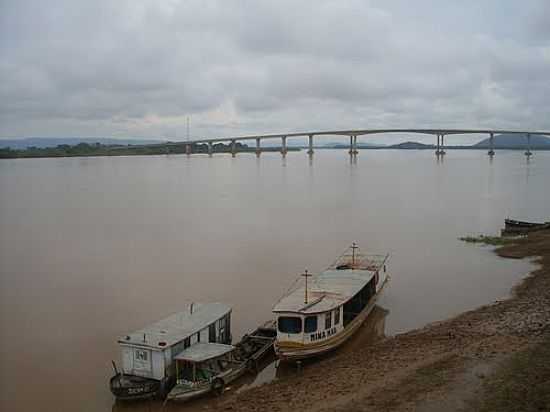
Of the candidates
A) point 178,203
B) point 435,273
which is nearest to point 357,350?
point 435,273

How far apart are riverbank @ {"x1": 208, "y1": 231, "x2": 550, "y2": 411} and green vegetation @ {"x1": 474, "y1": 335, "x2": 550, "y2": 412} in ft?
0.06

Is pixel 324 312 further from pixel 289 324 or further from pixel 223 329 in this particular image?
pixel 223 329

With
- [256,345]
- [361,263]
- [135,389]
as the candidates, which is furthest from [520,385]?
[361,263]

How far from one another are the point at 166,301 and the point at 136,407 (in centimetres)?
864

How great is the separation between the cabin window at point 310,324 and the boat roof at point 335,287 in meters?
0.20

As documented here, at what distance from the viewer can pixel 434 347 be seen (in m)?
15.2

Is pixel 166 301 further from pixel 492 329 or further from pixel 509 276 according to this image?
pixel 509 276

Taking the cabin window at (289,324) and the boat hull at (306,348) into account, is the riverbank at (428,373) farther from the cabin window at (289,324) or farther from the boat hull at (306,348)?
the cabin window at (289,324)

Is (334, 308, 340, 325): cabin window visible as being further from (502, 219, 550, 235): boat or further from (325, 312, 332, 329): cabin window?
(502, 219, 550, 235): boat

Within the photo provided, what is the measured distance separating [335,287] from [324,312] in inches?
109

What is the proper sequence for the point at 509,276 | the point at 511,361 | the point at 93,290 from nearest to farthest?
1. the point at 511,361
2. the point at 93,290
3. the point at 509,276

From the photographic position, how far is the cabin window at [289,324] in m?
15.4

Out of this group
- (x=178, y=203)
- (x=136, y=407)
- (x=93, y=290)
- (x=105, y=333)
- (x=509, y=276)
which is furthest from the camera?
(x=178, y=203)

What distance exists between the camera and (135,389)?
13.6 meters
